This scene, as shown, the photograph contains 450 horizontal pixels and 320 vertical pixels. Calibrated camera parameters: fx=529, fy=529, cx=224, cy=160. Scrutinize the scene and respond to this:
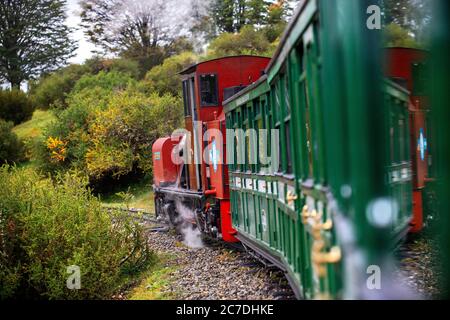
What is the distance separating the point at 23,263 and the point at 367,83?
583 centimetres

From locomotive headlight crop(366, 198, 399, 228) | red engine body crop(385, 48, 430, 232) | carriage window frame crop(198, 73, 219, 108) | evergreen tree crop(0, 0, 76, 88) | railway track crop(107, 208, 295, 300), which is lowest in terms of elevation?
railway track crop(107, 208, 295, 300)

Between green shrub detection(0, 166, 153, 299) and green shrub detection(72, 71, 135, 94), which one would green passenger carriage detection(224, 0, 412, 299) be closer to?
green shrub detection(0, 166, 153, 299)

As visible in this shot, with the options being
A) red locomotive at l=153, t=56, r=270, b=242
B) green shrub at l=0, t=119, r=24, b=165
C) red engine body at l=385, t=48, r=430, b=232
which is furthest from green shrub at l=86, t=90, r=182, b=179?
red engine body at l=385, t=48, r=430, b=232

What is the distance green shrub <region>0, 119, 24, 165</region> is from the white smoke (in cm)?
544

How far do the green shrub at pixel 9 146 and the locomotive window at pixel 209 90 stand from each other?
6.72m

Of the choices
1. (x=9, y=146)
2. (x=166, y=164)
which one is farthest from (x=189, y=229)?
(x=9, y=146)

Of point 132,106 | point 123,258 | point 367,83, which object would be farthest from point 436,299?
point 132,106

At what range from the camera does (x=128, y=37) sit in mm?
14992

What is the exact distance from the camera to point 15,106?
1472cm

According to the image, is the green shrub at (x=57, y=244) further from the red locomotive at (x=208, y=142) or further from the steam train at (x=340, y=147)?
the steam train at (x=340, y=147)

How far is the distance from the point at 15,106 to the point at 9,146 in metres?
1.77

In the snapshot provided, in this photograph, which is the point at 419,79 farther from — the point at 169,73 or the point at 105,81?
the point at 105,81

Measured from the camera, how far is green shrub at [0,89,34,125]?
44.7ft

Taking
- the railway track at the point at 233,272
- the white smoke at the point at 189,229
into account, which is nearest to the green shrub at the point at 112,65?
the white smoke at the point at 189,229
